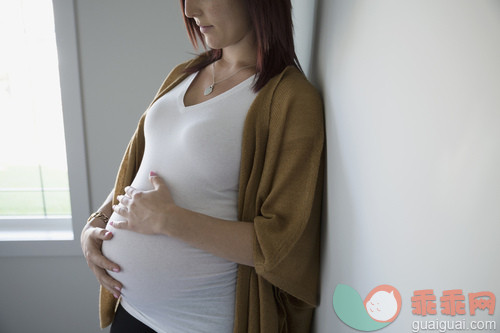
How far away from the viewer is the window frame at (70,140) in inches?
62.7

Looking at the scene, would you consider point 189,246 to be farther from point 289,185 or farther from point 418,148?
point 418,148

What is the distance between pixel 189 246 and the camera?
857mm

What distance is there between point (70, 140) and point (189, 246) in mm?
1082

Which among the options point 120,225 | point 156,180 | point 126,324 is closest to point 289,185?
point 156,180

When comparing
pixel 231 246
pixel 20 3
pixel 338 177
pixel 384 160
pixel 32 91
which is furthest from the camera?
pixel 32 91

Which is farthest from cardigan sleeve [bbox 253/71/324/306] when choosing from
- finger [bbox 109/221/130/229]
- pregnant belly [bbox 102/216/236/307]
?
finger [bbox 109/221/130/229]

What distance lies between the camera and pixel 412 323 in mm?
429

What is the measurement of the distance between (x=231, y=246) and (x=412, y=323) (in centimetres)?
44

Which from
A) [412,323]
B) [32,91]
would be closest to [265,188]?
[412,323]

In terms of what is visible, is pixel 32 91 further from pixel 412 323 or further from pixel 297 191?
pixel 412 323

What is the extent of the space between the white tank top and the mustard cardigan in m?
0.04

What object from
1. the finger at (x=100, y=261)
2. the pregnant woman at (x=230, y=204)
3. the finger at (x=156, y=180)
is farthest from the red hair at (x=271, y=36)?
the finger at (x=100, y=261)

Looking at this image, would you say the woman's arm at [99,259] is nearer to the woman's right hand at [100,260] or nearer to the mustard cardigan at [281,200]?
the woman's right hand at [100,260]

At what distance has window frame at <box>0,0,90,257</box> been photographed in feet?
5.22
